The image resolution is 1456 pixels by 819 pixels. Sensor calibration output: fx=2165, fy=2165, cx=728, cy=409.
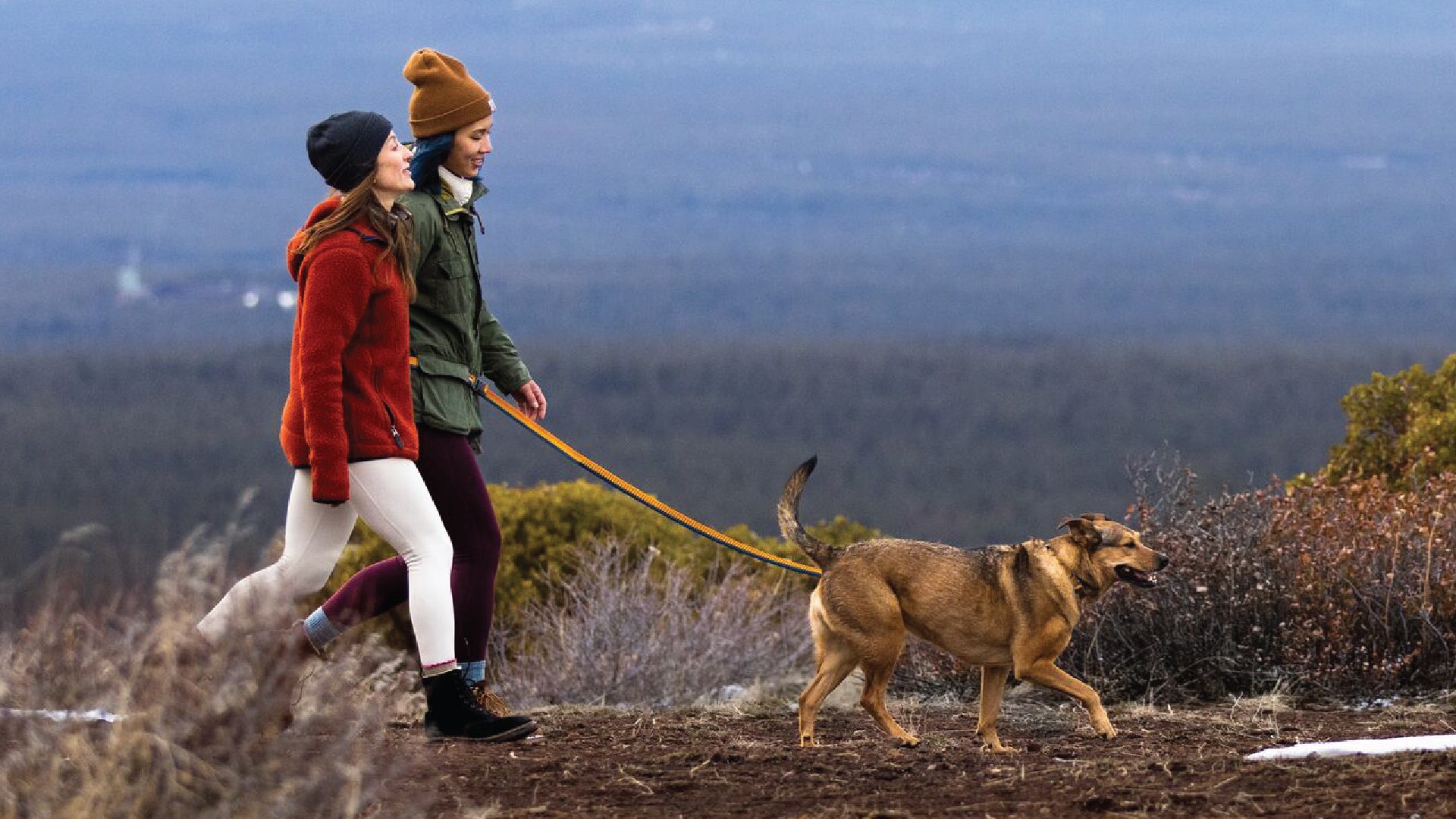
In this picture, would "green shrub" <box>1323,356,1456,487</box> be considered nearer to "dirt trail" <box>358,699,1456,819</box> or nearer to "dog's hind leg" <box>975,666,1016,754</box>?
"dirt trail" <box>358,699,1456,819</box>

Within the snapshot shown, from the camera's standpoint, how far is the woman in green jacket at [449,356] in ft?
22.4

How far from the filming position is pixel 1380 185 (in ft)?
545

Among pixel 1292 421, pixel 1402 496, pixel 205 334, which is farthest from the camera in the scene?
pixel 205 334

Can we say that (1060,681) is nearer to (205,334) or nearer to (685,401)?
(685,401)

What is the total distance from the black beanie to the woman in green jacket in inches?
9.4

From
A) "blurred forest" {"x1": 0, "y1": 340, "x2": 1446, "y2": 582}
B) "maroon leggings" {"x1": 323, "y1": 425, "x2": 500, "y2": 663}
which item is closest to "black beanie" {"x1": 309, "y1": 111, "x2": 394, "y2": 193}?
"maroon leggings" {"x1": 323, "y1": 425, "x2": 500, "y2": 663}

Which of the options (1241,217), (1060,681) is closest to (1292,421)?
(1241,217)

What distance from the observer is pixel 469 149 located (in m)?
6.99

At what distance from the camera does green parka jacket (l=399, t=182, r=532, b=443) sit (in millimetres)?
6832

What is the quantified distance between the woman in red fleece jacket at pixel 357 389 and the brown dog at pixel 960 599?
135cm

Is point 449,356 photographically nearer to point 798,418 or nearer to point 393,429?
point 393,429

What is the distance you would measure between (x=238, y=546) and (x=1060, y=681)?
303 cm

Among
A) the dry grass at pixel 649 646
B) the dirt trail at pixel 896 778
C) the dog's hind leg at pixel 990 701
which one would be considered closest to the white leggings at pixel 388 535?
the dirt trail at pixel 896 778

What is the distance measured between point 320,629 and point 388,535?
1.42 ft
